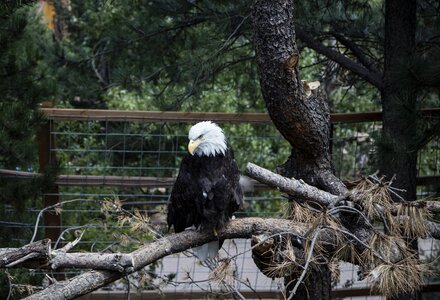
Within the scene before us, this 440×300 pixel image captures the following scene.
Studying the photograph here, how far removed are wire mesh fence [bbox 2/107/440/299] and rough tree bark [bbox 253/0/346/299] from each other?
35cm

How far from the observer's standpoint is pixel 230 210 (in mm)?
3730

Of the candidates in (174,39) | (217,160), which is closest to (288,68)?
(217,160)

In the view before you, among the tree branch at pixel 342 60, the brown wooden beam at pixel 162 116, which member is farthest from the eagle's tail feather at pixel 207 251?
the tree branch at pixel 342 60

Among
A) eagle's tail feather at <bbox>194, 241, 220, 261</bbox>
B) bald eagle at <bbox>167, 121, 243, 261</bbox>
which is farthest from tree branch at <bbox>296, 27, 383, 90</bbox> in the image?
eagle's tail feather at <bbox>194, 241, 220, 261</bbox>

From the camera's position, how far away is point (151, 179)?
5191mm

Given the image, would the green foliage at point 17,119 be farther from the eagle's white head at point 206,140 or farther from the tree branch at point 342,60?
the tree branch at point 342,60

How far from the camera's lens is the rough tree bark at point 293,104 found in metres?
3.44

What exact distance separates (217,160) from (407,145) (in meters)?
0.95

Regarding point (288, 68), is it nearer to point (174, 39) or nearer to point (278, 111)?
point (278, 111)

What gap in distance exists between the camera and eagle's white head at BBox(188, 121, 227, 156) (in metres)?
3.79

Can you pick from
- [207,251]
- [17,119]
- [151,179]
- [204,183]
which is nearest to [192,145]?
[204,183]

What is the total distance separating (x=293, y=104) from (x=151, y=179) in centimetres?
190

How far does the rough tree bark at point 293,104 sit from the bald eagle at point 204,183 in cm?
35

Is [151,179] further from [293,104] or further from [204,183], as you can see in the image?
[293,104]
